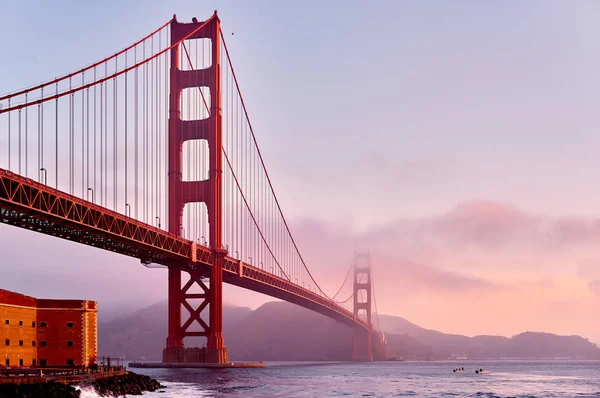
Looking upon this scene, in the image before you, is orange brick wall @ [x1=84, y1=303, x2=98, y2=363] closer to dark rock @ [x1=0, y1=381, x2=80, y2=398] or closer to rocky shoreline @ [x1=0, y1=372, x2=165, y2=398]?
rocky shoreline @ [x1=0, y1=372, x2=165, y2=398]

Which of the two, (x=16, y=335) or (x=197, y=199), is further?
(x=197, y=199)

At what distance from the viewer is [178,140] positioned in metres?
87.4

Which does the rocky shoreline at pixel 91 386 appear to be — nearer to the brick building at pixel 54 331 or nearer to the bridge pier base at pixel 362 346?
the brick building at pixel 54 331

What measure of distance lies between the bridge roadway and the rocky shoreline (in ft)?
33.6

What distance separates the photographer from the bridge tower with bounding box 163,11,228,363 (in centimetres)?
8531

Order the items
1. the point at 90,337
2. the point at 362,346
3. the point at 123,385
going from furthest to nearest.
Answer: the point at 362,346 < the point at 90,337 < the point at 123,385

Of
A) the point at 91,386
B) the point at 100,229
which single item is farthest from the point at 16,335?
the point at 91,386

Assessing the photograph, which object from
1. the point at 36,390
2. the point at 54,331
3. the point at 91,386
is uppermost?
the point at 54,331

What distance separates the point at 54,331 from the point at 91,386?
50.5 ft

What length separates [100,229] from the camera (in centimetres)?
6131

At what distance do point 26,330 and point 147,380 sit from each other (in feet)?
29.7

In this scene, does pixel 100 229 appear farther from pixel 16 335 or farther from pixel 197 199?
pixel 197 199

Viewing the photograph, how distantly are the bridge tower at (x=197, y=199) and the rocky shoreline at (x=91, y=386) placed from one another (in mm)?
25841

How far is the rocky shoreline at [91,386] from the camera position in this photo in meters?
41.5
